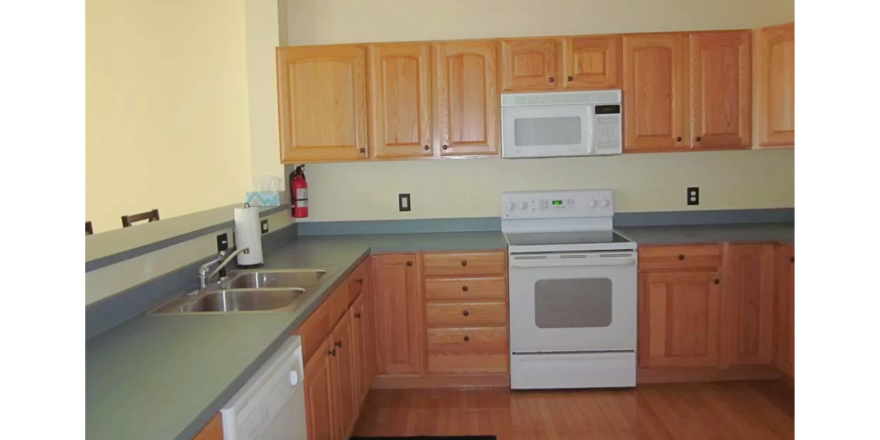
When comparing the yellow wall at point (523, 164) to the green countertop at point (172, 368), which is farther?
the yellow wall at point (523, 164)

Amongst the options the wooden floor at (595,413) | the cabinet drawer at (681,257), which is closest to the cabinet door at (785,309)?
the wooden floor at (595,413)

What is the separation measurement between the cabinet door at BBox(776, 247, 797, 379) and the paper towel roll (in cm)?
275

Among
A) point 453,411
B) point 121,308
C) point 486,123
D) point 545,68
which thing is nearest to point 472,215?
point 486,123

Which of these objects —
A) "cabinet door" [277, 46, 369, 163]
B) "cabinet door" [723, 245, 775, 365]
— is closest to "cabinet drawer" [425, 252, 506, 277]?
"cabinet door" [277, 46, 369, 163]

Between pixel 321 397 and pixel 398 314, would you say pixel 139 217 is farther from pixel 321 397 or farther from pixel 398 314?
pixel 321 397

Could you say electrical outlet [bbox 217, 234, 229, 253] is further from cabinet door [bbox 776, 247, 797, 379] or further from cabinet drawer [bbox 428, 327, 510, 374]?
cabinet door [bbox 776, 247, 797, 379]

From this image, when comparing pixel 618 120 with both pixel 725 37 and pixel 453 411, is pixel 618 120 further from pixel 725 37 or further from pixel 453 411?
pixel 453 411

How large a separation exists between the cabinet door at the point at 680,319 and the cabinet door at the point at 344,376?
1.65 metres

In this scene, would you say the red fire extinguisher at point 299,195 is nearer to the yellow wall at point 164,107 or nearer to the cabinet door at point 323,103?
the cabinet door at point 323,103

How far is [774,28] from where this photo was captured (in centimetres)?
354

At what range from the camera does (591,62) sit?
366cm

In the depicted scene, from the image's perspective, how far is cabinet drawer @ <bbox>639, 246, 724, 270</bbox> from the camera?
11.5 feet

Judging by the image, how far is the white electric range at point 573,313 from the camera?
348 cm
